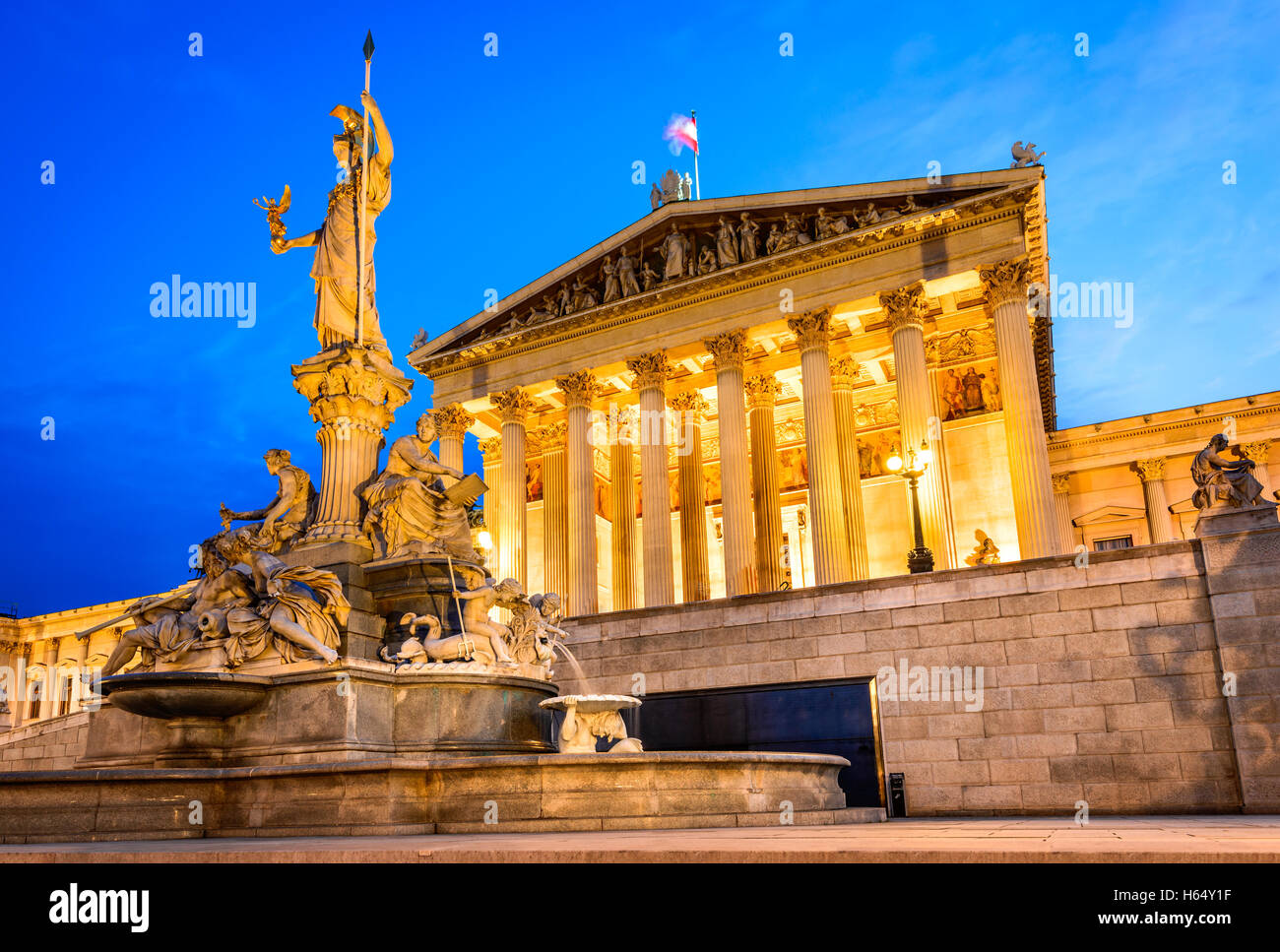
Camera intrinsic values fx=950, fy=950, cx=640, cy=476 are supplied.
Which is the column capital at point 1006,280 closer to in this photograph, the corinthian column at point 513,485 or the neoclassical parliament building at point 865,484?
the neoclassical parliament building at point 865,484

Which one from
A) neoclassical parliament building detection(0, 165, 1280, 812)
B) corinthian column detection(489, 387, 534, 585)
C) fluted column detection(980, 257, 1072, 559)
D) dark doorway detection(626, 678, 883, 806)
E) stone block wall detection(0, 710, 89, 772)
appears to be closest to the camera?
neoclassical parliament building detection(0, 165, 1280, 812)

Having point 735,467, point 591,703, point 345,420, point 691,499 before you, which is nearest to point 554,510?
point 691,499

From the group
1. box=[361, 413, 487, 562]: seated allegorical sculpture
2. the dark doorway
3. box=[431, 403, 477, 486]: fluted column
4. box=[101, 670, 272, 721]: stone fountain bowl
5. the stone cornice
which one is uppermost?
the stone cornice

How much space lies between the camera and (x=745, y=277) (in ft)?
115

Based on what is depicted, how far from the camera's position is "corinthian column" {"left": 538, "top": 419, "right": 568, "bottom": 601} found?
121 feet

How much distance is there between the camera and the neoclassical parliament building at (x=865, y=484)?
702 inches

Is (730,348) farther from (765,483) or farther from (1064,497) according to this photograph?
(1064,497)

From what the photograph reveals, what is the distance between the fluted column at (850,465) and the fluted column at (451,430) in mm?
15843

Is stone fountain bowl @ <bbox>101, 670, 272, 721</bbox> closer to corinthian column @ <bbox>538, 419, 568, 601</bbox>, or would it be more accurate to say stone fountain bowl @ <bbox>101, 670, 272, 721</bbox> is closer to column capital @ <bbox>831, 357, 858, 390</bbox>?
corinthian column @ <bbox>538, 419, 568, 601</bbox>

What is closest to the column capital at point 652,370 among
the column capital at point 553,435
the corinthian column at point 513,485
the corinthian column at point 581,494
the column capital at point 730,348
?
the column capital at point 730,348

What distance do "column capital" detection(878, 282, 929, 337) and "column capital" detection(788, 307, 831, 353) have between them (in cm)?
204

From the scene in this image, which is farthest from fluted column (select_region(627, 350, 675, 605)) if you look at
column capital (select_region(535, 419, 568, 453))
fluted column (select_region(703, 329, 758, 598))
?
column capital (select_region(535, 419, 568, 453))

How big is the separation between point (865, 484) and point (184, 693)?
3294 cm
